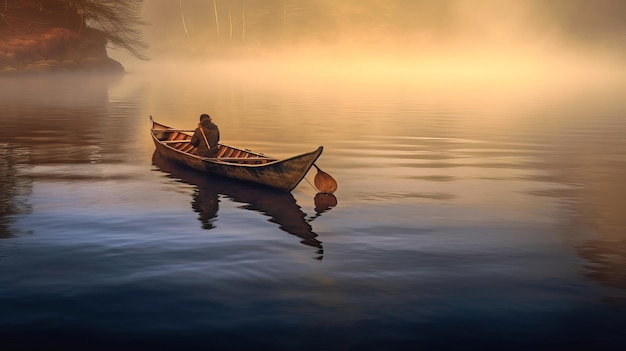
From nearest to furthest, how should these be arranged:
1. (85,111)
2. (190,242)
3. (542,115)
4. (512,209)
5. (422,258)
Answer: (422,258), (190,242), (512,209), (85,111), (542,115)

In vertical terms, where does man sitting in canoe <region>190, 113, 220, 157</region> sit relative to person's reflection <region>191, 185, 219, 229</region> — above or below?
above

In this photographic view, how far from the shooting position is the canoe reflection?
15.0m

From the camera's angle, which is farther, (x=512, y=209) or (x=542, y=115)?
(x=542, y=115)

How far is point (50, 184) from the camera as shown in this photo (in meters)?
19.4

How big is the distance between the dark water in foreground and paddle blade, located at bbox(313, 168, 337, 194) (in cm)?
34

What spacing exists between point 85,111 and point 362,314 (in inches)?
1500

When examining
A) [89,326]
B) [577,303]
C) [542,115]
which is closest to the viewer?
[89,326]

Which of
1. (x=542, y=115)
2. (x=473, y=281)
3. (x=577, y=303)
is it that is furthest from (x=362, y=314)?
(x=542, y=115)

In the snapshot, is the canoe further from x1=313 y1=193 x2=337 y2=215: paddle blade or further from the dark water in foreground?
x1=313 y1=193 x2=337 y2=215: paddle blade

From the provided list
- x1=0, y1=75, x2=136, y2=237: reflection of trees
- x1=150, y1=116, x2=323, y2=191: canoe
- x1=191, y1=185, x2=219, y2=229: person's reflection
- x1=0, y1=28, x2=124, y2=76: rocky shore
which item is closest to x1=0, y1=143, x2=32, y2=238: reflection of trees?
x1=0, y1=75, x2=136, y2=237: reflection of trees

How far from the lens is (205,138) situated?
A: 21.4 m

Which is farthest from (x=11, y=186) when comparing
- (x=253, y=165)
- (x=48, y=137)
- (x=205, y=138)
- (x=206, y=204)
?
(x=48, y=137)

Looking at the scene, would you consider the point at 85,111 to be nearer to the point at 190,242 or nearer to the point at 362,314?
the point at 190,242

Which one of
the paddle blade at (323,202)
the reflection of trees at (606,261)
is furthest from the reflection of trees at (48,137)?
the reflection of trees at (606,261)
